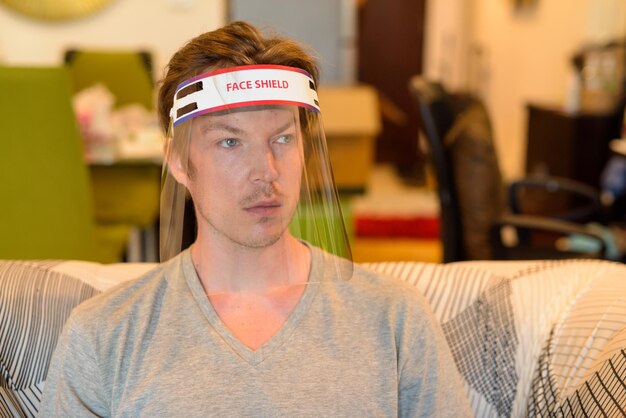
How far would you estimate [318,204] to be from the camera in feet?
3.49

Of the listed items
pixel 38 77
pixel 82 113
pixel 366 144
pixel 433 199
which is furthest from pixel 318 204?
pixel 433 199

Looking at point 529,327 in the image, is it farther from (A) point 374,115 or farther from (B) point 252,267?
(A) point 374,115

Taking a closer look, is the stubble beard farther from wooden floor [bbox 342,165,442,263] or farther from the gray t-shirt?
wooden floor [bbox 342,165,442,263]

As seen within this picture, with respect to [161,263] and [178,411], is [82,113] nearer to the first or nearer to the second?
[161,263]

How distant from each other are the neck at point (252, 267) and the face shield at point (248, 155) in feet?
0.10

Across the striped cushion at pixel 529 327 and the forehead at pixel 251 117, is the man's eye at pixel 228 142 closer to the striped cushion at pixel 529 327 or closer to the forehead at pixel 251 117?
the forehead at pixel 251 117

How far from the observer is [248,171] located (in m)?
0.98

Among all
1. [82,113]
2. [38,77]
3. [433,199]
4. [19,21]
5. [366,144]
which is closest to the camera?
[38,77]

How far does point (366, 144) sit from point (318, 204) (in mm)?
2170

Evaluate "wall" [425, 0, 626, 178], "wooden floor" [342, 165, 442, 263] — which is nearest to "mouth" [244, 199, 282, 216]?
"wooden floor" [342, 165, 442, 263]

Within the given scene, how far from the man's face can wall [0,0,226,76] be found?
2938 mm

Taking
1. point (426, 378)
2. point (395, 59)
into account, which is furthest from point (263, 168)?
point (395, 59)

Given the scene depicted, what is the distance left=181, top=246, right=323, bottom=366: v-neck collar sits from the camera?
102 centimetres

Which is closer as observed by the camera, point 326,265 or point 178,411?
point 178,411
